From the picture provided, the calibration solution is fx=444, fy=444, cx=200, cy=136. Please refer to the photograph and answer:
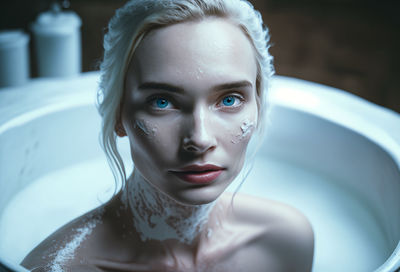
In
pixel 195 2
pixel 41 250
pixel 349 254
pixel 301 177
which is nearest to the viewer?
pixel 195 2

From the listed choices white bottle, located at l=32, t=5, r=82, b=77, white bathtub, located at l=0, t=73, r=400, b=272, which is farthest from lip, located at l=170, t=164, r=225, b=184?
white bottle, located at l=32, t=5, r=82, b=77

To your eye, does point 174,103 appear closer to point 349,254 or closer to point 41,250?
point 41,250

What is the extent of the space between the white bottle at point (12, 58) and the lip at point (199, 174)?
4.11 feet

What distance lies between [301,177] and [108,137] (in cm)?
72

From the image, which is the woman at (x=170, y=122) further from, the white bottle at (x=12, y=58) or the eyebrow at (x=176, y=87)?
the white bottle at (x=12, y=58)

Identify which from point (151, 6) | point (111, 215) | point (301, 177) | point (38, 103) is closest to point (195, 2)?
point (151, 6)

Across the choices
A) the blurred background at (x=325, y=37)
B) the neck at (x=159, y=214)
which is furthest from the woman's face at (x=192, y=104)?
the blurred background at (x=325, y=37)

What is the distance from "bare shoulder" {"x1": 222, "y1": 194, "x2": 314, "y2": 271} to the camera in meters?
0.97

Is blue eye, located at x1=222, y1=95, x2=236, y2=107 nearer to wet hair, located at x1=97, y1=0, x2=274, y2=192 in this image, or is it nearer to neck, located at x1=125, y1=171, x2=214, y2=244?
wet hair, located at x1=97, y1=0, x2=274, y2=192

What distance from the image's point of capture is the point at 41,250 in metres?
0.81

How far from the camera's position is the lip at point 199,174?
0.70 meters

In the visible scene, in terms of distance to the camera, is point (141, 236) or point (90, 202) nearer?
point (141, 236)

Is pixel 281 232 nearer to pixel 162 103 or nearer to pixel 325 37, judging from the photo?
pixel 162 103

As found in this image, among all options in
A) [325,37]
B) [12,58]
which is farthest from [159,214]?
[325,37]
